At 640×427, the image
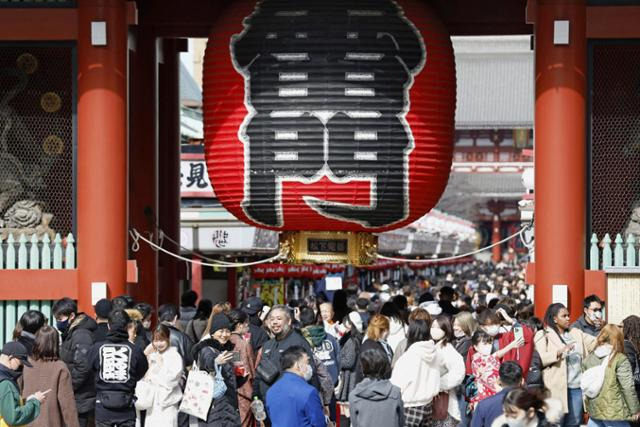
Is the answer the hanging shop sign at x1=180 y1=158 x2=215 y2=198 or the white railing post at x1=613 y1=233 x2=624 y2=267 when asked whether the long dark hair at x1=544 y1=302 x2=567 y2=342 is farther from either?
the hanging shop sign at x1=180 y1=158 x2=215 y2=198

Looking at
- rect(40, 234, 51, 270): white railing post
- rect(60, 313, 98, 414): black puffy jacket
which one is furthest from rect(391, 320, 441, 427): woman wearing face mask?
rect(40, 234, 51, 270): white railing post

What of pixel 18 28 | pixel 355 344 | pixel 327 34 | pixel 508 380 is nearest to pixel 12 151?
pixel 18 28

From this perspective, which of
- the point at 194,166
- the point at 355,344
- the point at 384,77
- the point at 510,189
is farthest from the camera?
the point at 510,189

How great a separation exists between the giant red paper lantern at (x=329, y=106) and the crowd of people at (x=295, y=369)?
290 centimetres

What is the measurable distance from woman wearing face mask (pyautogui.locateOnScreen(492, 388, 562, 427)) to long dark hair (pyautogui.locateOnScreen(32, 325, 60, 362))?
4.07 meters

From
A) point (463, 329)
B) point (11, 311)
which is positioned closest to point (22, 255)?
point (11, 311)

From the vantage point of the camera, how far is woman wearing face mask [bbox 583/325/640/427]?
42.3 feet

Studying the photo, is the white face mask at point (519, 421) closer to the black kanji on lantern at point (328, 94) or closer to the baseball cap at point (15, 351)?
the baseball cap at point (15, 351)

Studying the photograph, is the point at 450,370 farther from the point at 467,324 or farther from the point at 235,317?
the point at 235,317

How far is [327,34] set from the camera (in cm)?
1709

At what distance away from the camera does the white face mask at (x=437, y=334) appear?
42.2 ft

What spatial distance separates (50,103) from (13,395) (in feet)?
29.2

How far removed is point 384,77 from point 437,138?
39.5 inches

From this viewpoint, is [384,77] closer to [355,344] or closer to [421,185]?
[421,185]
